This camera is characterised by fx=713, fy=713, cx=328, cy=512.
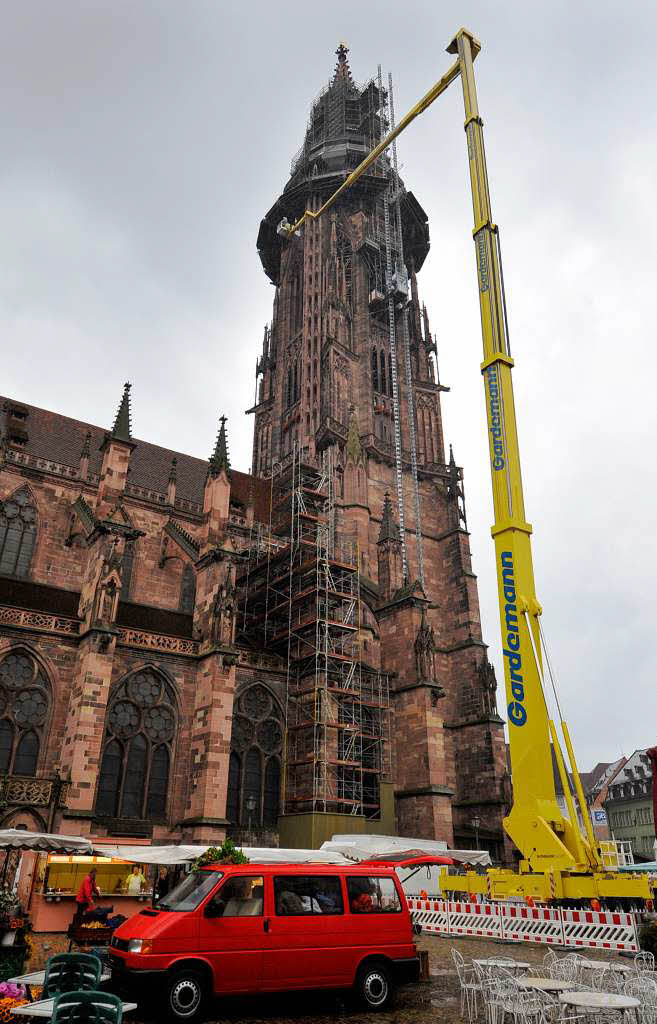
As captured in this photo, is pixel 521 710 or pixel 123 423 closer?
pixel 521 710

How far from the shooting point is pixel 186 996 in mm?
7215

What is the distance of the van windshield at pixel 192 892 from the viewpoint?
7.86m

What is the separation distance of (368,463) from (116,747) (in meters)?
19.9

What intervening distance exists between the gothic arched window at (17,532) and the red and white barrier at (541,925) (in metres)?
18.0

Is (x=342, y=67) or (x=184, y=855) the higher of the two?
(x=342, y=67)

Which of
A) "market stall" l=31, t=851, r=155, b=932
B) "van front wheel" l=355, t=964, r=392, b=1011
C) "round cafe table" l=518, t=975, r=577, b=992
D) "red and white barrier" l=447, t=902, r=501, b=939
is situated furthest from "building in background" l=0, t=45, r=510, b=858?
"round cafe table" l=518, t=975, r=577, b=992

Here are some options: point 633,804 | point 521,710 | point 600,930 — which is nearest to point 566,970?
A: point 600,930

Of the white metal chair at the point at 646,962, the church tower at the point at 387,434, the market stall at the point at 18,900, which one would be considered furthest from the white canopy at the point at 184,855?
the church tower at the point at 387,434

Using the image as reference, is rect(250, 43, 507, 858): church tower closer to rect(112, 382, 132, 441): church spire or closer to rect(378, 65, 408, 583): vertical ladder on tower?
rect(378, 65, 408, 583): vertical ladder on tower

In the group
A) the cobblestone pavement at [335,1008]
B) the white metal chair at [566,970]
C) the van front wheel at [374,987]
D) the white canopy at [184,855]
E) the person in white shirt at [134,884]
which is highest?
the white canopy at [184,855]

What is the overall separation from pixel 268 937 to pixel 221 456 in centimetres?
2038

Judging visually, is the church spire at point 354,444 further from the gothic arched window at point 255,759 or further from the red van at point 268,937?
the red van at point 268,937

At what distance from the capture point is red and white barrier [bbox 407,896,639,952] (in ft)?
39.4

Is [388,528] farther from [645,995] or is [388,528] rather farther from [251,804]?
[645,995]
